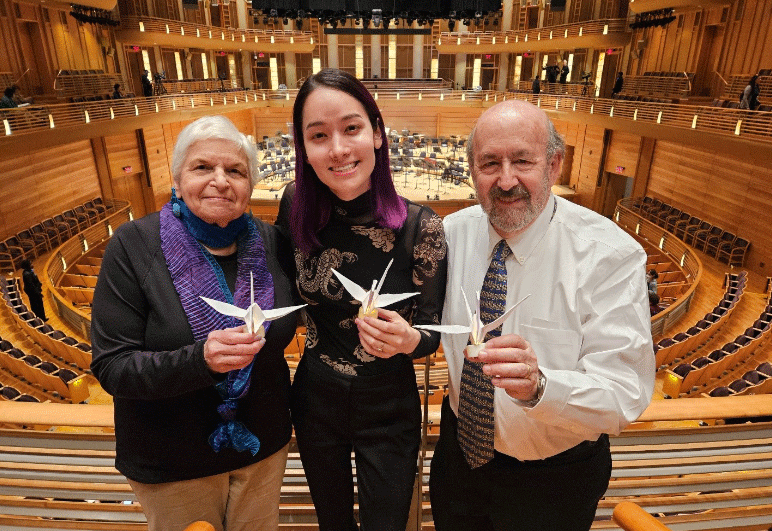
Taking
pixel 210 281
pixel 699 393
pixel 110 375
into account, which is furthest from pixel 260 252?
pixel 699 393

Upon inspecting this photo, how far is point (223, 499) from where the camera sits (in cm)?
188

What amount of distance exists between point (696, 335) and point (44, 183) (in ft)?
53.8

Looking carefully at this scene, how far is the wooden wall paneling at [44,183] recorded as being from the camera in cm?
1252

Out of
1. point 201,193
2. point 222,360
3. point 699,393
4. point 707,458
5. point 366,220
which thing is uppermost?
point 201,193

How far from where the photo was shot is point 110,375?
1.58 m

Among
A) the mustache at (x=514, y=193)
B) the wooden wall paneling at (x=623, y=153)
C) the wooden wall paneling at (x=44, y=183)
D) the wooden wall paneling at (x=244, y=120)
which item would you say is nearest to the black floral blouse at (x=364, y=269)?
the mustache at (x=514, y=193)

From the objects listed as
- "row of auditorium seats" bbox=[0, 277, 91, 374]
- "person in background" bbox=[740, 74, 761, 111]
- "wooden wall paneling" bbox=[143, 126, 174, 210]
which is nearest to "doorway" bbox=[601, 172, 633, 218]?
"person in background" bbox=[740, 74, 761, 111]

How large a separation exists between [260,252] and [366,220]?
0.42 m

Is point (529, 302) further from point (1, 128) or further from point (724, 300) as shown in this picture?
point (1, 128)

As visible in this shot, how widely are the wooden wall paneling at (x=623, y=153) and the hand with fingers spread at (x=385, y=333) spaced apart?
17572 mm

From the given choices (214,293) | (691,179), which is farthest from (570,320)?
(691,179)

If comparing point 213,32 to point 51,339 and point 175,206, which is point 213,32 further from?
point 175,206

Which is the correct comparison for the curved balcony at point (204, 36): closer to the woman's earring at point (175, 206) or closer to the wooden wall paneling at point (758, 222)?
the wooden wall paneling at point (758, 222)

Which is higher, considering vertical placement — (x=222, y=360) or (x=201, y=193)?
(x=201, y=193)
